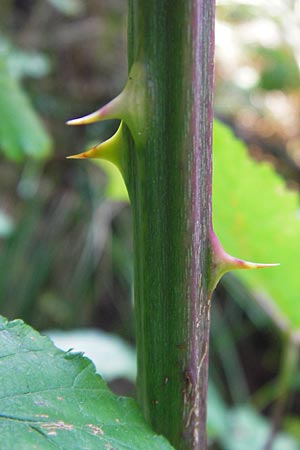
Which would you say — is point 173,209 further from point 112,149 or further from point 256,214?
point 256,214

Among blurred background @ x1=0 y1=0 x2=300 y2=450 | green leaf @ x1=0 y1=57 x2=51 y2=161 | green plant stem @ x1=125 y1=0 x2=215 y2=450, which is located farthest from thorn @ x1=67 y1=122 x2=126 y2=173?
blurred background @ x1=0 y1=0 x2=300 y2=450

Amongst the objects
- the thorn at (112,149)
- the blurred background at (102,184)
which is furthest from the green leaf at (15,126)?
the blurred background at (102,184)

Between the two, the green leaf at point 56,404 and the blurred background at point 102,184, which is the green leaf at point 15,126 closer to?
the green leaf at point 56,404

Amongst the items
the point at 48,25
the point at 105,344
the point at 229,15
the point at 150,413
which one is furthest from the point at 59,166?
the point at 150,413

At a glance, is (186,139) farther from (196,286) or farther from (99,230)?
(99,230)

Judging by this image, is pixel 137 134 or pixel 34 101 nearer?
pixel 137 134

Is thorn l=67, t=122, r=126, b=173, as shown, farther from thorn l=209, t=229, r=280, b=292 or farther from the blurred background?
the blurred background
